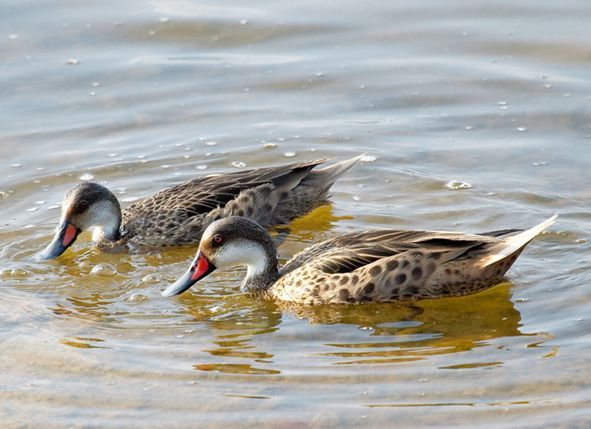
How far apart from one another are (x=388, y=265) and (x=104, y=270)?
2.63m

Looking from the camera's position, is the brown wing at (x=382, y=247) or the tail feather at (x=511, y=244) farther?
the brown wing at (x=382, y=247)

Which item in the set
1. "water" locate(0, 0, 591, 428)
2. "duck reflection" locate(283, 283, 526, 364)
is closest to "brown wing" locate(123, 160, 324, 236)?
"water" locate(0, 0, 591, 428)

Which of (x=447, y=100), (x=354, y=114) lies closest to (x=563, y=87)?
(x=447, y=100)

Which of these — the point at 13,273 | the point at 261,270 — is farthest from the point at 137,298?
the point at 13,273

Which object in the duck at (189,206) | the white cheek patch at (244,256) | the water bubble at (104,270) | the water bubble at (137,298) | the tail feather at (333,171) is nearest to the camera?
the water bubble at (137,298)

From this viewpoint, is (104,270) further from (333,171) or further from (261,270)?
(333,171)

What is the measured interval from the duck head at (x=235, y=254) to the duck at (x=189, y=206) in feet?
4.16

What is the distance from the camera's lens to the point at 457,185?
11.7 metres

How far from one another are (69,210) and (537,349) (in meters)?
4.49

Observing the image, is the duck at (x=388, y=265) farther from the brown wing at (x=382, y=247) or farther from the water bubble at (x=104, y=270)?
the water bubble at (x=104, y=270)

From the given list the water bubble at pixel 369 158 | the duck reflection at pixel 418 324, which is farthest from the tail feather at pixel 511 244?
the water bubble at pixel 369 158

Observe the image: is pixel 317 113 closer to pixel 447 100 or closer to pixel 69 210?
pixel 447 100

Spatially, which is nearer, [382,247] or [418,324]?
[418,324]

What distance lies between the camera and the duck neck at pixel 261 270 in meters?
9.95
